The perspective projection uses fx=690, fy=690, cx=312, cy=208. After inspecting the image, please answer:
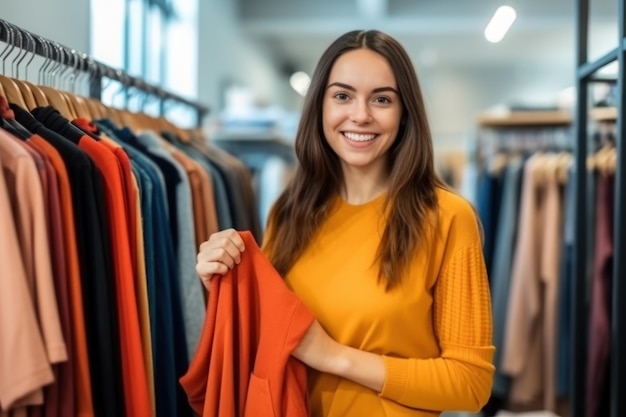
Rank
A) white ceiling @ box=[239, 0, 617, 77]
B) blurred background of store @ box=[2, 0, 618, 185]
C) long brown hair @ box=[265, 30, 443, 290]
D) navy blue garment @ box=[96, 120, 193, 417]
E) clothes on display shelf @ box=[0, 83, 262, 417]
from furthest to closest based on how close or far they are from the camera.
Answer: white ceiling @ box=[239, 0, 617, 77]
blurred background of store @ box=[2, 0, 618, 185]
navy blue garment @ box=[96, 120, 193, 417]
long brown hair @ box=[265, 30, 443, 290]
clothes on display shelf @ box=[0, 83, 262, 417]

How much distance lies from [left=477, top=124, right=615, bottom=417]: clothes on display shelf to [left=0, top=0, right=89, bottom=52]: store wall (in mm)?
1908

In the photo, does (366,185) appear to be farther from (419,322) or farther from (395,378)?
(395,378)

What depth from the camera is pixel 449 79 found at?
29.7ft

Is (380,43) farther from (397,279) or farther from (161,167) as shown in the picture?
(161,167)

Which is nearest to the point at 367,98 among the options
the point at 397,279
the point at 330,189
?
the point at 330,189

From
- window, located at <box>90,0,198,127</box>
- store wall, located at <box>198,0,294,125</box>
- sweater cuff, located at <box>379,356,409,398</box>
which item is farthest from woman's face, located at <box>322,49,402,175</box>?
store wall, located at <box>198,0,294,125</box>

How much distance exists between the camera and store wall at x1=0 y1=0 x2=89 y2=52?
2.05m

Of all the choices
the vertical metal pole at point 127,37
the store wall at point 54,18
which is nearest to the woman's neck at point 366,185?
the store wall at point 54,18

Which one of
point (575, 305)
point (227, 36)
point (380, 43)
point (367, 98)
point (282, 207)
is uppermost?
point (227, 36)

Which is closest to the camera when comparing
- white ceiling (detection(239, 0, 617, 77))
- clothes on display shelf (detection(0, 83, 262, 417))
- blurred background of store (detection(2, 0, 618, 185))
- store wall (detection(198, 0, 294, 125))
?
clothes on display shelf (detection(0, 83, 262, 417))

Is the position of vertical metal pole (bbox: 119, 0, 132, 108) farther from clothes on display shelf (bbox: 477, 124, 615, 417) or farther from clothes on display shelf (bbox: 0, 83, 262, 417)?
clothes on display shelf (bbox: 477, 124, 615, 417)

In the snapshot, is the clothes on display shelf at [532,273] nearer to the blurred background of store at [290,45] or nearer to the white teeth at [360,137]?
the blurred background of store at [290,45]

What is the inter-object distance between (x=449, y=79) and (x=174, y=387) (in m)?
8.02

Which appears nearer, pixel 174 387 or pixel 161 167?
pixel 174 387
